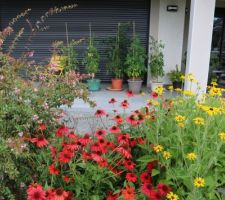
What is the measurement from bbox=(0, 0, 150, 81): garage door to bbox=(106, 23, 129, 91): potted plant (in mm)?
534

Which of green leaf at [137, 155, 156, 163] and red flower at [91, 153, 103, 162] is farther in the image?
green leaf at [137, 155, 156, 163]

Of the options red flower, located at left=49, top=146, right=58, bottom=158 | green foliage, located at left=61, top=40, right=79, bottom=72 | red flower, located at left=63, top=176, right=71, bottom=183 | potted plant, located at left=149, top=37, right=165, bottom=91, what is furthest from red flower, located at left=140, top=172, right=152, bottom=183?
green foliage, located at left=61, top=40, right=79, bottom=72

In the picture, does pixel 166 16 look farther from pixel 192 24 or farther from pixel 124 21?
pixel 192 24

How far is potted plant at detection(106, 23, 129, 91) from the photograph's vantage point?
740cm

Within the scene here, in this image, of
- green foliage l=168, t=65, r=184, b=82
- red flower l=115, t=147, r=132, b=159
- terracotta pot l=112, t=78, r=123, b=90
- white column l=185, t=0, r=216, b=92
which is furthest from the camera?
terracotta pot l=112, t=78, r=123, b=90

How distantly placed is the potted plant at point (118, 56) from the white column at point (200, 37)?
2370 millimetres

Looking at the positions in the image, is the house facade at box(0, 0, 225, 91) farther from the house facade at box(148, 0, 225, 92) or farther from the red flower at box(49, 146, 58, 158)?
the red flower at box(49, 146, 58, 158)

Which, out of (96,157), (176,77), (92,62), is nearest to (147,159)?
(96,157)

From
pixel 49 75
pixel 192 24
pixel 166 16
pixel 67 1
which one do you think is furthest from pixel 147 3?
pixel 49 75

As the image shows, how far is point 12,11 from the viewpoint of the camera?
26.4ft

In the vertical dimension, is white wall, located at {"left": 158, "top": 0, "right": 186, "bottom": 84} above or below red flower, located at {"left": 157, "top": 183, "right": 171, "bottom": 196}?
above

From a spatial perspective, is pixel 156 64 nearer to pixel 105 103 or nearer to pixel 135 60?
pixel 135 60

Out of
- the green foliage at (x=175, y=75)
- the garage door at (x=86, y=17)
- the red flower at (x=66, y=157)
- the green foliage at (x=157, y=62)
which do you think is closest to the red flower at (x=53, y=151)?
the red flower at (x=66, y=157)

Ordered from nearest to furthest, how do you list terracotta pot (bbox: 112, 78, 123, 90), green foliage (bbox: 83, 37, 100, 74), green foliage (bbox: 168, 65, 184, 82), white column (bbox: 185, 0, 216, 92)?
white column (bbox: 185, 0, 216, 92)
green foliage (bbox: 83, 37, 100, 74)
green foliage (bbox: 168, 65, 184, 82)
terracotta pot (bbox: 112, 78, 123, 90)
